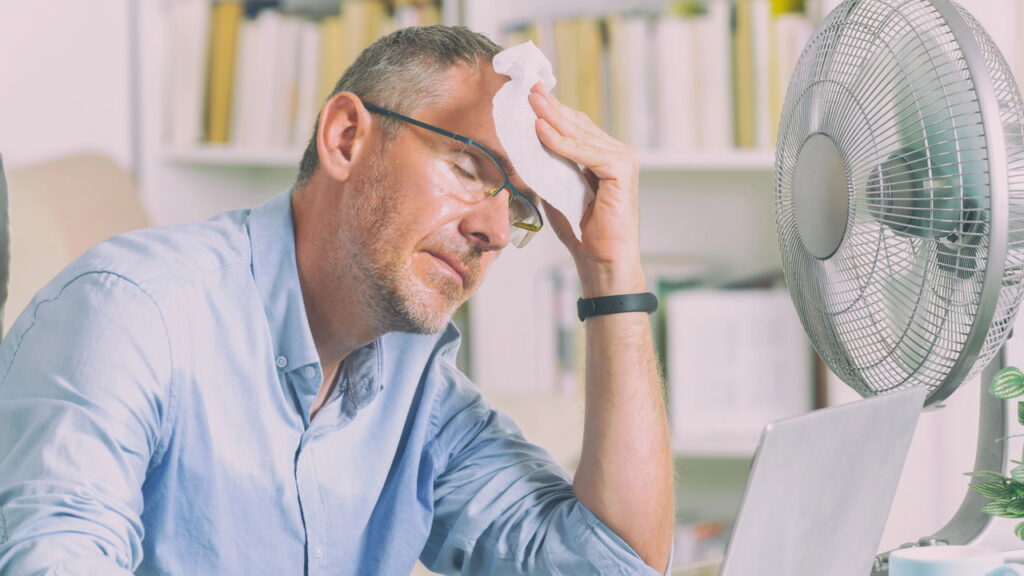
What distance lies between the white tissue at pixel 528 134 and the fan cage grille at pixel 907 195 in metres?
0.20

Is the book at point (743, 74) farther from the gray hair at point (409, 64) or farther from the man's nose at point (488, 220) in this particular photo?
the man's nose at point (488, 220)

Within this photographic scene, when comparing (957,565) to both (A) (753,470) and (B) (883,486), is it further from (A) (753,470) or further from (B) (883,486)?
(A) (753,470)

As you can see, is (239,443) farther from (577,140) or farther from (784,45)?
(784,45)

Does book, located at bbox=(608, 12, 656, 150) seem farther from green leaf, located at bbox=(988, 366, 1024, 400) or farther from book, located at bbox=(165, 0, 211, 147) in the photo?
green leaf, located at bbox=(988, 366, 1024, 400)

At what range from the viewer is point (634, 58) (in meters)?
2.22

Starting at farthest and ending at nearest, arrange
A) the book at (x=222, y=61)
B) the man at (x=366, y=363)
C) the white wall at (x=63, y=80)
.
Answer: the book at (x=222, y=61)
the white wall at (x=63, y=80)
the man at (x=366, y=363)

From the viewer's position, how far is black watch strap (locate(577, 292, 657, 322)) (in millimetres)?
1055

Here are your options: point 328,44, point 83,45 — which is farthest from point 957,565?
point 83,45

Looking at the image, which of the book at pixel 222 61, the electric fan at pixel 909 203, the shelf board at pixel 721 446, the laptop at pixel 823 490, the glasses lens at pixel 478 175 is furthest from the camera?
the book at pixel 222 61

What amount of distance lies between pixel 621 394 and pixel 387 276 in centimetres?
23

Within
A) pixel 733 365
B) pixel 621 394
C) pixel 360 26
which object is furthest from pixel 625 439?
pixel 360 26

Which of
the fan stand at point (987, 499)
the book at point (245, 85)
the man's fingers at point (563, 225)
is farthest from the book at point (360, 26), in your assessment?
the fan stand at point (987, 499)

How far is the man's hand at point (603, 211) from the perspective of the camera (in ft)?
3.20

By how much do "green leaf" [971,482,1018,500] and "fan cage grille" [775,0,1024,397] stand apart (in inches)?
3.3
